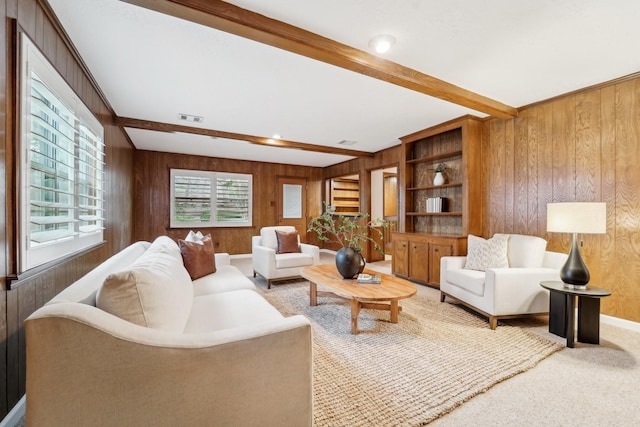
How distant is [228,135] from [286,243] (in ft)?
6.52

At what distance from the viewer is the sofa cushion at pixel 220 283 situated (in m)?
2.30

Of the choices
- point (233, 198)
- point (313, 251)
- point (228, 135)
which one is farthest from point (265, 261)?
point (233, 198)

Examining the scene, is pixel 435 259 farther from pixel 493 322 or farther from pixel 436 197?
pixel 493 322

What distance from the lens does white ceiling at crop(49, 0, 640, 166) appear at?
1.77m

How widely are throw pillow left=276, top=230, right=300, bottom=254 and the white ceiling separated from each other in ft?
5.68

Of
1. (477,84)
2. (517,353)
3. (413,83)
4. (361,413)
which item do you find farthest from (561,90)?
(361,413)

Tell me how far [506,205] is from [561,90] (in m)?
1.36

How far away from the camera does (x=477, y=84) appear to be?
9.25 ft

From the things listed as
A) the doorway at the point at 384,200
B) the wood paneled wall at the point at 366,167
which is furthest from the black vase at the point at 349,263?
the doorway at the point at 384,200

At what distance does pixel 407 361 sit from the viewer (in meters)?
1.99

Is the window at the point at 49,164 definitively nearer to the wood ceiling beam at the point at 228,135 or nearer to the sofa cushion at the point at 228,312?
the sofa cushion at the point at 228,312

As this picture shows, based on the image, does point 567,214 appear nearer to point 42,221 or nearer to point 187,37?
point 187,37

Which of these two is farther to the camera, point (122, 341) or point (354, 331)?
point (354, 331)

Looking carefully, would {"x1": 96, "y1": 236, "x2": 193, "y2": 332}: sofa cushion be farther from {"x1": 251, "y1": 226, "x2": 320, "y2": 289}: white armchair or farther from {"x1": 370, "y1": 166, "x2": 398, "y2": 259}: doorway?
{"x1": 370, "y1": 166, "x2": 398, "y2": 259}: doorway
